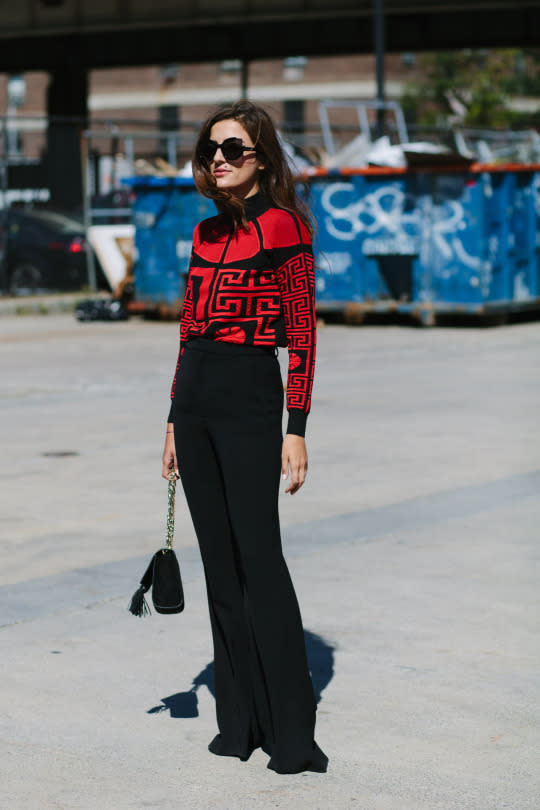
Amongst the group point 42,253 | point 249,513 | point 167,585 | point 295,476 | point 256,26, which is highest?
point 256,26

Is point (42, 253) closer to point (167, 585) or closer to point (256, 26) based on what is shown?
point (256, 26)

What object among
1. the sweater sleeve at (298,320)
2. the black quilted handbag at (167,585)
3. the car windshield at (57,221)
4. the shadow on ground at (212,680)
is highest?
the car windshield at (57,221)

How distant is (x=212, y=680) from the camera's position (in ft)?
15.3

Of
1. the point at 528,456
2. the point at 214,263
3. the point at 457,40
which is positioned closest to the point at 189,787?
the point at 214,263

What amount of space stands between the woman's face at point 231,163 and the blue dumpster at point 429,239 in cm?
1453

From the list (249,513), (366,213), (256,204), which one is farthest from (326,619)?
(366,213)

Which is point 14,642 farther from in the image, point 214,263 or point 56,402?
point 56,402

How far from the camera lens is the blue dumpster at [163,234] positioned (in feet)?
66.9

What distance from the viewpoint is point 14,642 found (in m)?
5.11

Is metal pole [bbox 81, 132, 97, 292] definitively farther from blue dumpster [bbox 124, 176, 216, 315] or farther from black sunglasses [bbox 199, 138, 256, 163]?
black sunglasses [bbox 199, 138, 256, 163]

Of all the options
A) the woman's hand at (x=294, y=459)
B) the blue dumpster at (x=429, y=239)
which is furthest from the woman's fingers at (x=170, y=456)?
the blue dumpster at (x=429, y=239)

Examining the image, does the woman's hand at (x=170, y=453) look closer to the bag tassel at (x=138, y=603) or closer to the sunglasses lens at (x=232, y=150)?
the bag tassel at (x=138, y=603)

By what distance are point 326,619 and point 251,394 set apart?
6.08ft

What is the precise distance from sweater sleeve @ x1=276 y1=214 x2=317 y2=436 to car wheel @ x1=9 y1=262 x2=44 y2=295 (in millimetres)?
20480
